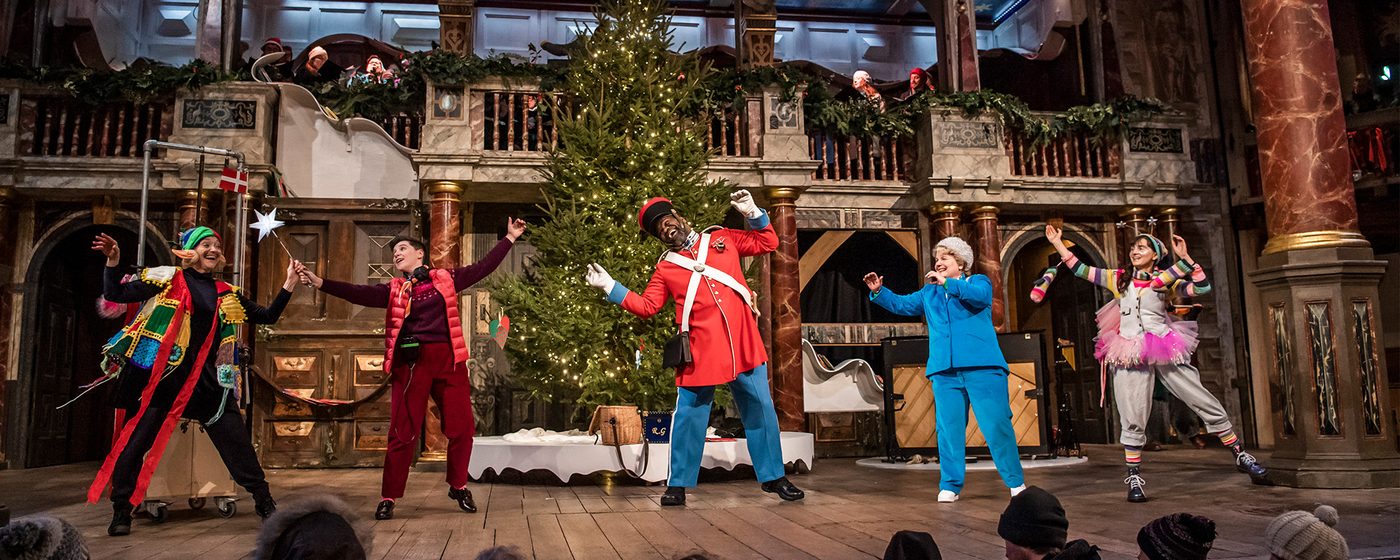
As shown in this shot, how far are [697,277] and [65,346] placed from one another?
8.36m

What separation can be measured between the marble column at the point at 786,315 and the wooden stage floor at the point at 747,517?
2171mm

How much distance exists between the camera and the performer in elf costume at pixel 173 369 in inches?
180

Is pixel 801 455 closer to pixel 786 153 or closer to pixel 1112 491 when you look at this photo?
pixel 1112 491

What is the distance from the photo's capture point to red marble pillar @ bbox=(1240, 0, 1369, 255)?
603 centimetres

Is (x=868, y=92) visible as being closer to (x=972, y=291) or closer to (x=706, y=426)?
(x=972, y=291)

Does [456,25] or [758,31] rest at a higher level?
[758,31]

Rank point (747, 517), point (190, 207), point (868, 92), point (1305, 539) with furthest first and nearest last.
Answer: point (868, 92) → point (190, 207) → point (747, 517) → point (1305, 539)

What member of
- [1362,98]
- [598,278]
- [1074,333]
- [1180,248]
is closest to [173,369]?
[598,278]

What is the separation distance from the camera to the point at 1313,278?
19.4ft

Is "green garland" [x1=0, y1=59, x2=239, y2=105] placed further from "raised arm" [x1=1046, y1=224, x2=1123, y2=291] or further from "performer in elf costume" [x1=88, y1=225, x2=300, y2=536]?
"raised arm" [x1=1046, y1=224, x2=1123, y2=291]

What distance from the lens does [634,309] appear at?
17.0 ft

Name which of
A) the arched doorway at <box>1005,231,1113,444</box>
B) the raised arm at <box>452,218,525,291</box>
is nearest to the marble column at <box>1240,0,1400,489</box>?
the arched doorway at <box>1005,231,1113,444</box>

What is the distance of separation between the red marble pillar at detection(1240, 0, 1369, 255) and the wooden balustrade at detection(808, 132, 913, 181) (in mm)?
4615

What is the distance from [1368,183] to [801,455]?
7.36 metres
